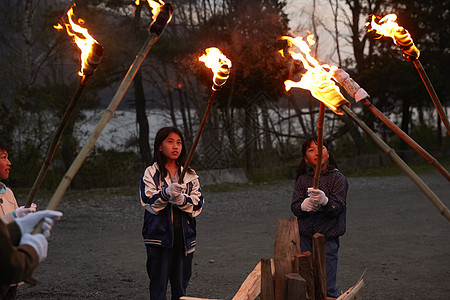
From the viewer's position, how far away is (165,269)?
4.07 m

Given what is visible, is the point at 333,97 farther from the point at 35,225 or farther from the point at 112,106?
the point at 35,225

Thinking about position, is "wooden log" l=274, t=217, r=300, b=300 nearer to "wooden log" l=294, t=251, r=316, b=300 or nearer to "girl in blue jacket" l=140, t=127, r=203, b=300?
"wooden log" l=294, t=251, r=316, b=300

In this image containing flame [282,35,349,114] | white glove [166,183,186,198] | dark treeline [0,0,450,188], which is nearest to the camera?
flame [282,35,349,114]

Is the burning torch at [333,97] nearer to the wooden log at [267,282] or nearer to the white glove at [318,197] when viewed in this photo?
the wooden log at [267,282]

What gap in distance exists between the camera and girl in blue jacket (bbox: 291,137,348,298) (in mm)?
4188

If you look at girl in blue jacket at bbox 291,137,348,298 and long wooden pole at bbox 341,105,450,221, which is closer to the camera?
long wooden pole at bbox 341,105,450,221

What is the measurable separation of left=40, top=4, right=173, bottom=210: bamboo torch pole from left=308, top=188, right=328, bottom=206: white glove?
6.25 feet

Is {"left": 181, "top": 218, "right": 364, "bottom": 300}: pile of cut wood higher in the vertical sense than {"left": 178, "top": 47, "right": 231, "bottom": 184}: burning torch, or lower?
lower

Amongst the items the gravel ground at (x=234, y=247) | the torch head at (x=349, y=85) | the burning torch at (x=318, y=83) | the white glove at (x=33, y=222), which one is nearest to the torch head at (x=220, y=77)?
the burning torch at (x=318, y=83)

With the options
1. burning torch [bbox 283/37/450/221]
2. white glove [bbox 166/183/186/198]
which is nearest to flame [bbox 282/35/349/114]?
burning torch [bbox 283/37/450/221]

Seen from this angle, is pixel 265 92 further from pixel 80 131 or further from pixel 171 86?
pixel 80 131

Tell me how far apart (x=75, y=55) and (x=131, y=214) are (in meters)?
7.58

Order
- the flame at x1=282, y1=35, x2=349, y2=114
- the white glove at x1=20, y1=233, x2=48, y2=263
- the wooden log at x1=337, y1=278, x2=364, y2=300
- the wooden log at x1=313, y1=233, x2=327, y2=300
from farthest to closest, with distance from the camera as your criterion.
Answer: the wooden log at x1=337, y1=278, x2=364, y2=300
the wooden log at x1=313, y1=233, x2=327, y2=300
the flame at x1=282, y1=35, x2=349, y2=114
the white glove at x1=20, y1=233, x2=48, y2=263

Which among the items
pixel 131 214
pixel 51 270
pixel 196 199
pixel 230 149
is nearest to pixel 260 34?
pixel 230 149
